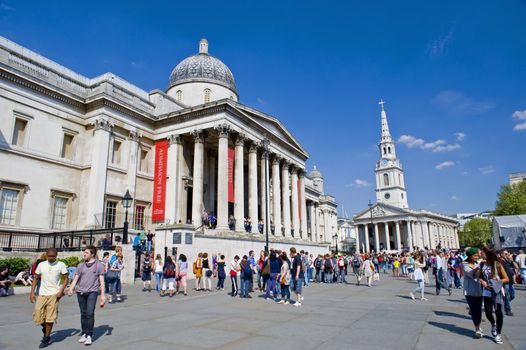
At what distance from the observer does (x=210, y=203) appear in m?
30.9

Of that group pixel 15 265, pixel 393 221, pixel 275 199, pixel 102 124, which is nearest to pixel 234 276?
pixel 15 265

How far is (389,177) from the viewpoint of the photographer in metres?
106

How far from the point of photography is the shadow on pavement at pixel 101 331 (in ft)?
22.6

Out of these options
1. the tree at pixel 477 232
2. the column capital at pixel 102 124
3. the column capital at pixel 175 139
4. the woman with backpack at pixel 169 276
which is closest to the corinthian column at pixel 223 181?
the column capital at pixel 175 139

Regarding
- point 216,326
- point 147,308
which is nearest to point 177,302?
point 147,308

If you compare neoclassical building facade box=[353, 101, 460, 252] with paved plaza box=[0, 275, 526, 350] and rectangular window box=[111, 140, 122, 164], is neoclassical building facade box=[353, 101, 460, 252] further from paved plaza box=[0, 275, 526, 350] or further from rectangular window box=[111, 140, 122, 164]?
paved plaza box=[0, 275, 526, 350]

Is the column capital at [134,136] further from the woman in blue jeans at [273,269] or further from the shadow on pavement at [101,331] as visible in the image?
the shadow on pavement at [101,331]

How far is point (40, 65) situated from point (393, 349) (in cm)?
2655

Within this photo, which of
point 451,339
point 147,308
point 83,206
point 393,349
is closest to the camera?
point 393,349

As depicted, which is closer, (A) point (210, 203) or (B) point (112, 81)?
(B) point (112, 81)

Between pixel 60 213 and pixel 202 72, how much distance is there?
19.6m

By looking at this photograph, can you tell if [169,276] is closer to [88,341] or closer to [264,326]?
[264,326]

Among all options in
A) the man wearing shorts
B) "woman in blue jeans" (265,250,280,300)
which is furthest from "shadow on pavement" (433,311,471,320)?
the man wearing shorts

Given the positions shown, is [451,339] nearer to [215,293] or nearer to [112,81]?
[215,293]
